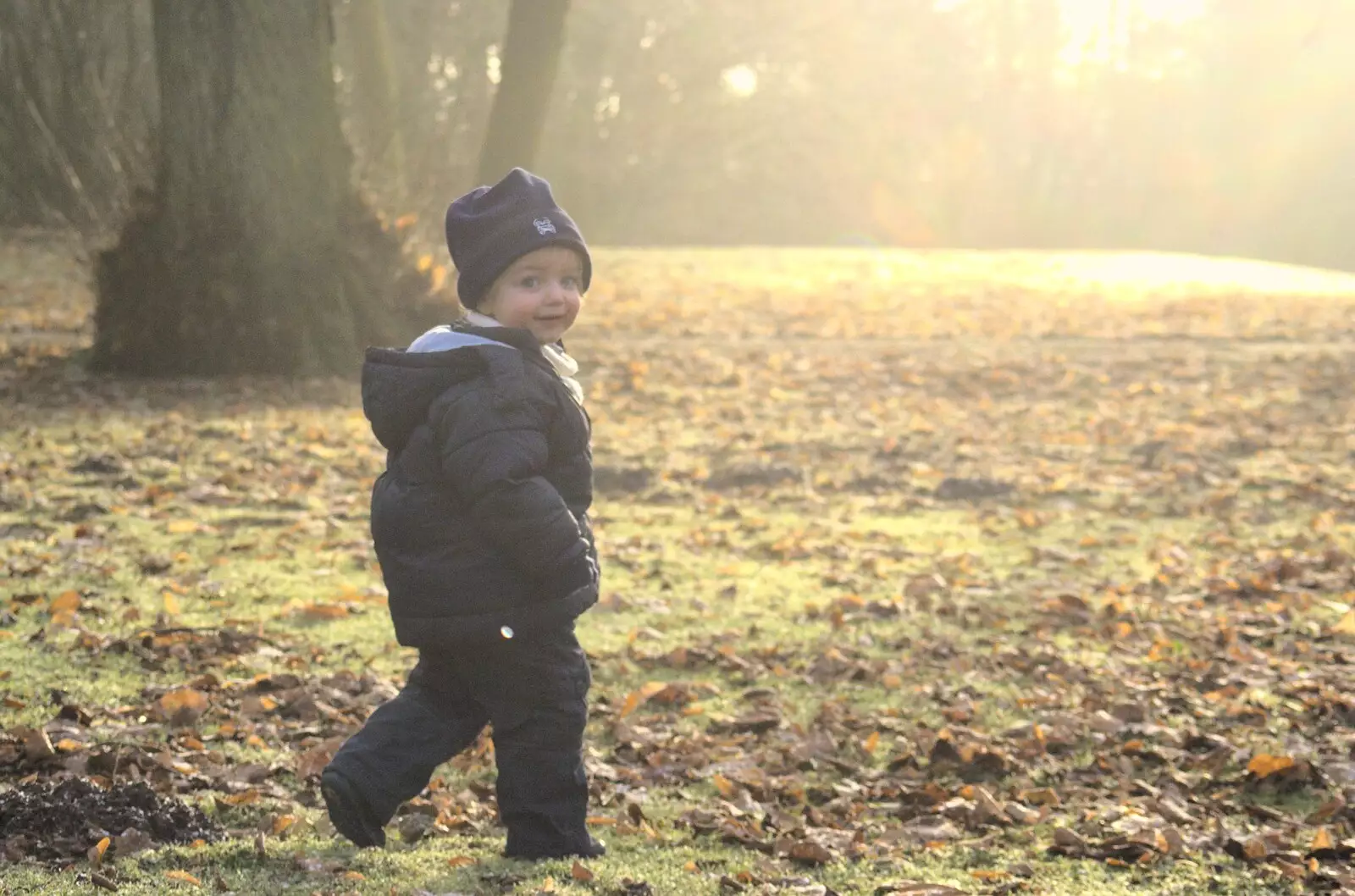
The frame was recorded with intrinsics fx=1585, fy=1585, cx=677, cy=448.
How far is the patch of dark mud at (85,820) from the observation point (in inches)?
148

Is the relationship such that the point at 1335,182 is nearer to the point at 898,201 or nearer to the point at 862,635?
the point at 898,201

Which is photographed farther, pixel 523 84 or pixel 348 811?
pixel 523 84

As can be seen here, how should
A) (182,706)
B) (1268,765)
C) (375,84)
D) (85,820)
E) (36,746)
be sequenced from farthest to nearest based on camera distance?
(375,84) < (182,706) < (1268,765) < (36,746) < (85,820)

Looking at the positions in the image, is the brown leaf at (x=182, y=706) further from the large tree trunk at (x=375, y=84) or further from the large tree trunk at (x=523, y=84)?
the large tree trunk at (x=523, y=84)

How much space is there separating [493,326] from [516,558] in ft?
1.92

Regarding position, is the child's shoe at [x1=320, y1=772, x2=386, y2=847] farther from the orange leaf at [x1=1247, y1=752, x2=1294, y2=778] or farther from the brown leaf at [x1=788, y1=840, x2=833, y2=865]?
the orange leaf at [x1=1247, y1=752, x2=1294, y2=778]

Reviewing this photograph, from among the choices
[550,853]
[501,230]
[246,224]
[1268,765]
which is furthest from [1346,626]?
[246,224]

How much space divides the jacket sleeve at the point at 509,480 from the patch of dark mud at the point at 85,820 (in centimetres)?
113

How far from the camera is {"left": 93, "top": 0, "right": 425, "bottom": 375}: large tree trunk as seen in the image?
11.5 m

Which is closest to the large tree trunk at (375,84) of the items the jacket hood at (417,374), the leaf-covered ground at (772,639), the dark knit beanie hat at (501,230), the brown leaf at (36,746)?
the leaf-covered ground at (772,639)

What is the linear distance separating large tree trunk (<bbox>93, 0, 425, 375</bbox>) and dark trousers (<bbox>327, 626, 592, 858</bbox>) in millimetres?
8507

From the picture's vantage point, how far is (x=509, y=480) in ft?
11.8

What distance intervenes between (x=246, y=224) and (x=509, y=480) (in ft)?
28.9

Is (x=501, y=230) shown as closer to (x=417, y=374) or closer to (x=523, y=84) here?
(x=417, y=374)
